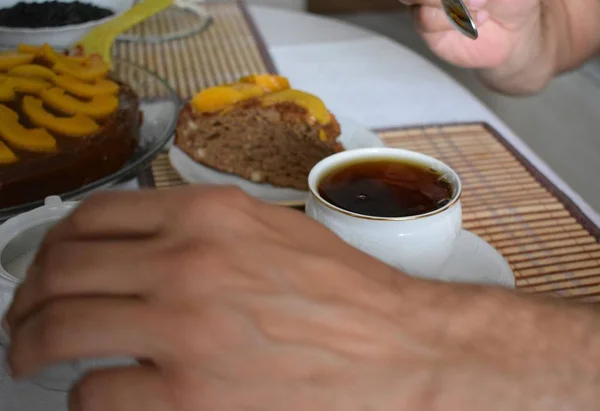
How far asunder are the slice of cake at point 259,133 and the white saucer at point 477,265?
21cm

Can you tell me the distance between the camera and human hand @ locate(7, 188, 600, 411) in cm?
A: 33

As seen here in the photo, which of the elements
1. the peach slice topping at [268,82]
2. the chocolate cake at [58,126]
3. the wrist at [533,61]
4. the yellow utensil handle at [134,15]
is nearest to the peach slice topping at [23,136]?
the chocolate cake at [58,126]

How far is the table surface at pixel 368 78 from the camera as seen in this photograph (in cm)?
98

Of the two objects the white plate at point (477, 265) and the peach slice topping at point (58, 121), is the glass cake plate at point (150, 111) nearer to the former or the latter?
the peach slice topping at point (58, 121)

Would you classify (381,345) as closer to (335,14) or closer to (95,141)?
(95,141)

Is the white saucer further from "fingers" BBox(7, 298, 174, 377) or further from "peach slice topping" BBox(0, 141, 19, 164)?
"peach slice topping" BBox(0, 141, 19, 164)

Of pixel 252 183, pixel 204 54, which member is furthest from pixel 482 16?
pixel 204 54

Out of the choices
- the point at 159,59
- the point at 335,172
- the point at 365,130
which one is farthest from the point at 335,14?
the point at 335,172

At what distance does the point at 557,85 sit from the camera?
1.67 meters

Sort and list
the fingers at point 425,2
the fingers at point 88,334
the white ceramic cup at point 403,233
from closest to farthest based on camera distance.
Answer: the fingers at point 88,334 < the white ceramic cup at point 403,233 < the fingers at point 425,2

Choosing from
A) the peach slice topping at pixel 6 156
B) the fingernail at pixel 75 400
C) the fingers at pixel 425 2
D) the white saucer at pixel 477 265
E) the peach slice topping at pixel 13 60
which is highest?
the fingers at pixel 425 2

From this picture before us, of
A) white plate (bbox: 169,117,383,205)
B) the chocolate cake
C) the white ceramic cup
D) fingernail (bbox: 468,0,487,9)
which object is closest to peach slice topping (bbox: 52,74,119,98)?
the chocolate cake

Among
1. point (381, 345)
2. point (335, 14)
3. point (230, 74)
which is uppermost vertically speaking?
point (381, 345)

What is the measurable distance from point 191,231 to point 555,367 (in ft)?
0.80
